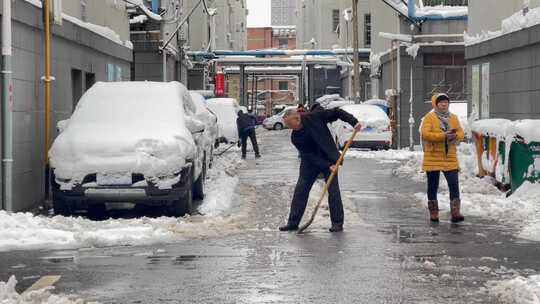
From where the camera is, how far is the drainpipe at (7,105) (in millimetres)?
13125

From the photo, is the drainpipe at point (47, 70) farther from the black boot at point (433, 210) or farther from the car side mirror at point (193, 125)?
the black boot at point (433, 210)

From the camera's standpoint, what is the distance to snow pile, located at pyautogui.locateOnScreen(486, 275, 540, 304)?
24.2 ft

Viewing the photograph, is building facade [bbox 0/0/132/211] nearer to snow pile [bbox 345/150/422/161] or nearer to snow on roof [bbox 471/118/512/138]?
snow on roof [bbox 471/118/512/138]

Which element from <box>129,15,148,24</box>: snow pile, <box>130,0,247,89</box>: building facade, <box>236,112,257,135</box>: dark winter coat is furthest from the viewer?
<box>130,0,247,89</box>: building facade

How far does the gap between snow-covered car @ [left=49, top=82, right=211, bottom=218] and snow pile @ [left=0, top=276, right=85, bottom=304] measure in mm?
5550

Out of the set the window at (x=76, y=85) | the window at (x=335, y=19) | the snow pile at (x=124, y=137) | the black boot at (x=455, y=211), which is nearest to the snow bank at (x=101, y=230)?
the snow pile at (x=124, y=137)

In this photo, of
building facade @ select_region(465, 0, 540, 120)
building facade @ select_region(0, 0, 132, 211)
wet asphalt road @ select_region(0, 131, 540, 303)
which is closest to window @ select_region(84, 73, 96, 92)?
building facade @ select_region(0, 0, 132, 211)

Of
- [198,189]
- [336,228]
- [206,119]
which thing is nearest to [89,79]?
[206,119]

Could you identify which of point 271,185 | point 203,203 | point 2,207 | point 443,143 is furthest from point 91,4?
point 443,143

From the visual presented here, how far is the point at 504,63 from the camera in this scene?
22391 mm

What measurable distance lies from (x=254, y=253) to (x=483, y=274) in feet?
7.54

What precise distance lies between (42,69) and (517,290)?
1052cm

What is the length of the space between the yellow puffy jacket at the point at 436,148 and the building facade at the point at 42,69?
5288 mm

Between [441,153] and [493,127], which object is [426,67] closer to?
[493,127]
